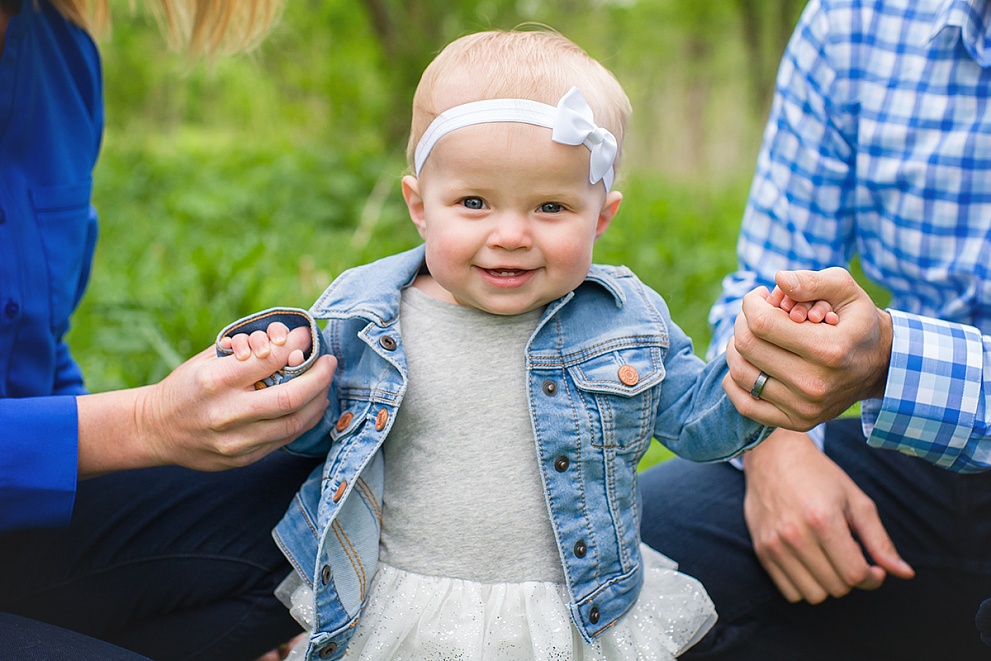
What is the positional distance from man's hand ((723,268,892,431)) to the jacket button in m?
0.55

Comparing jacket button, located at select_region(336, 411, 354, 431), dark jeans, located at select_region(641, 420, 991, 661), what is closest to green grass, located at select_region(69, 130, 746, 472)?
dark jeans, located at select_region(641, 420, 991, 661)

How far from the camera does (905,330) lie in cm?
130

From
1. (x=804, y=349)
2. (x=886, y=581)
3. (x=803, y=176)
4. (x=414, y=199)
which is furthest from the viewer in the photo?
(x=803, y=176)

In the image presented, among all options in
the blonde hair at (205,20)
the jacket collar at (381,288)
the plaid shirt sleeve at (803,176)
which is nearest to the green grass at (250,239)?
the plaid shirt sleeve at (803,176)

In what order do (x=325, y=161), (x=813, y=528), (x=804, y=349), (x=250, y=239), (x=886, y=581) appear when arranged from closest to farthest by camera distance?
(x=804, y=349) < (x=813, y=528) < (x=886, y=581) < (x=250, y=239) < (x=325, y=161)

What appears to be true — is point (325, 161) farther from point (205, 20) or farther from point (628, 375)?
point (628, 375)

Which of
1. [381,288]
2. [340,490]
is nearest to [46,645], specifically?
[340,490]

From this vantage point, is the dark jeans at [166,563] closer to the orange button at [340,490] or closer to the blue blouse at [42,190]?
the blue blouse at [42,190]

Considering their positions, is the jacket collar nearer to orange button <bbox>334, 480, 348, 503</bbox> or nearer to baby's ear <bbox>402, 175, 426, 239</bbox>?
baby's ear <bbox>402, 175, 426, 239</bbox>

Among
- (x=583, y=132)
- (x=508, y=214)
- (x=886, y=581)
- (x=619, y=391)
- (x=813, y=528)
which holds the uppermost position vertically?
(x=583, y=132)

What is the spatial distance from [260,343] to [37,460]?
36 centimetres

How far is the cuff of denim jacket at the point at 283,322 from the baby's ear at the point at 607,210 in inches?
17.7

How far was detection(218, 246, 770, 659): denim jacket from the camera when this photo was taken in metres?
1.32

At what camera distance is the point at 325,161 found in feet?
22.3
